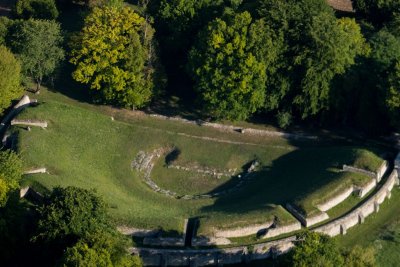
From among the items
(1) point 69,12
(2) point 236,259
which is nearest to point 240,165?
(2) point 236,259

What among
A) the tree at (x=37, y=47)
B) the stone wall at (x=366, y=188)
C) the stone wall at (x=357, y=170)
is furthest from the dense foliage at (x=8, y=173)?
the stone wall at (x=366, y=188)

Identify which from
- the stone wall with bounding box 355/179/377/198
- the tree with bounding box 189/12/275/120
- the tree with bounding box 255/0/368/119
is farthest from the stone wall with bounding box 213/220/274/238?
the tree with bounding box 255/0/368/119

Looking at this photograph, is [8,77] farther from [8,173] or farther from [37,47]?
[8,173]

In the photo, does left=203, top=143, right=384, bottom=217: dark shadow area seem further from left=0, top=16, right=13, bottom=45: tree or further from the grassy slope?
left=0, top=16, right=13, bottom=45: tree

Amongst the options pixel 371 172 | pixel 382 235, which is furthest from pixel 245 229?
pixel 371 172

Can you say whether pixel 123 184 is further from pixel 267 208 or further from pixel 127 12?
pixel 127 12

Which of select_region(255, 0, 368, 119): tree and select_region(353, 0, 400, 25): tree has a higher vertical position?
select_region(353, 0, 400, 25): tree
